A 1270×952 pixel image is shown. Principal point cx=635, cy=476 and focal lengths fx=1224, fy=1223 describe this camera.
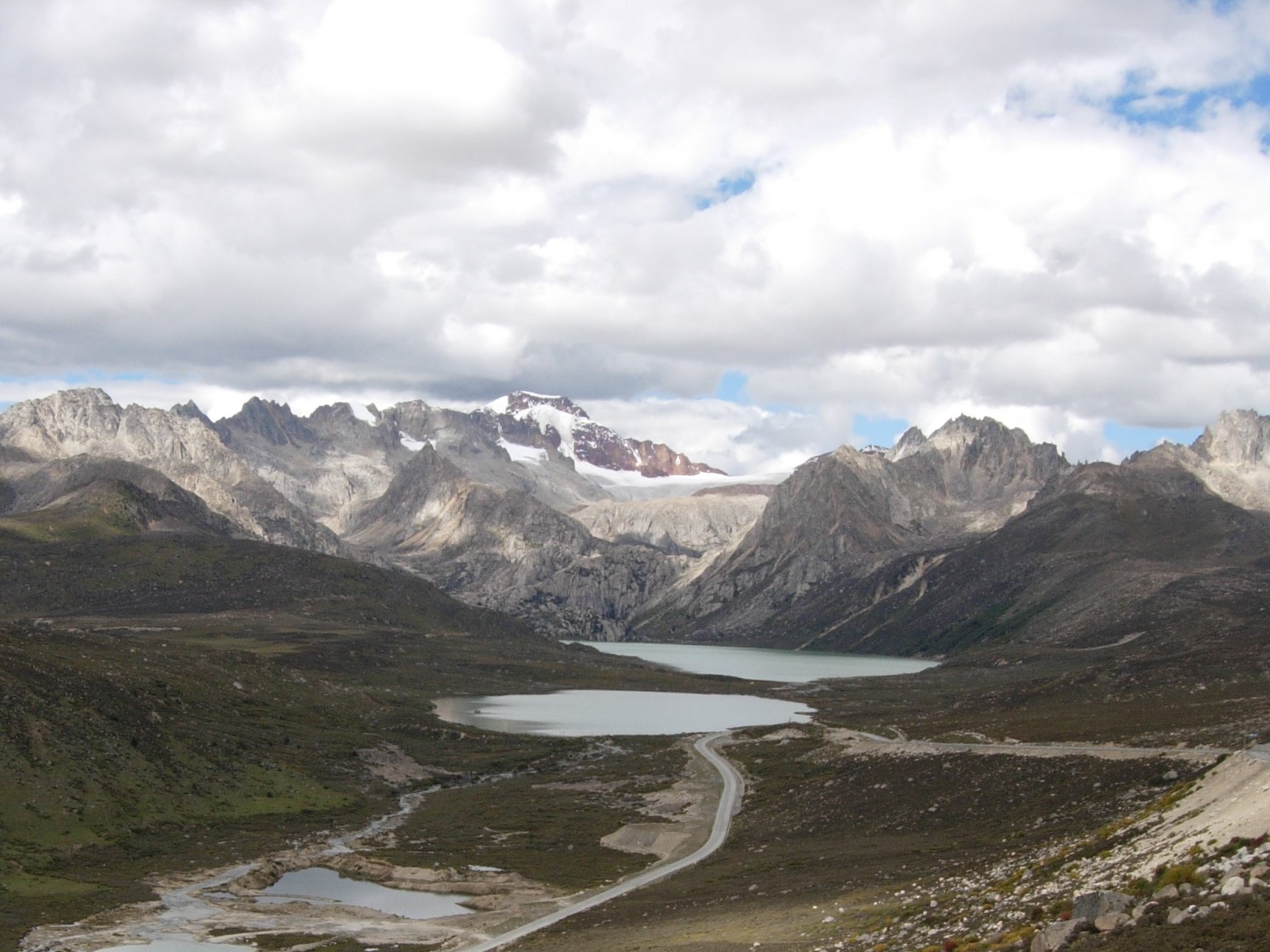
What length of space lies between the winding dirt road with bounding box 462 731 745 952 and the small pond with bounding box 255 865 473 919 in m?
8.47

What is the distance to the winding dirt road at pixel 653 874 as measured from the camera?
74.2 m

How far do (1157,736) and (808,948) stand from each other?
68.6m

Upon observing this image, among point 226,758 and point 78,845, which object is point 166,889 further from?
point 226,758

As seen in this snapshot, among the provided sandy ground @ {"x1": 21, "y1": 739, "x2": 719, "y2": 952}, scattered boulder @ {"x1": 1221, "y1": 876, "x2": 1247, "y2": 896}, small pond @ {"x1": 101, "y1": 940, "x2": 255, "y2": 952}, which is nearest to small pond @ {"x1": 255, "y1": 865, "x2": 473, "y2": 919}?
sandy ground @ {"x1": 21, "y1": 739, "x2": 719, "y2": 952}

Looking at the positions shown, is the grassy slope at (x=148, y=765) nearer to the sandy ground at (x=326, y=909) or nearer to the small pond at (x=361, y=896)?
the sandy ground at (x=326, y=909)

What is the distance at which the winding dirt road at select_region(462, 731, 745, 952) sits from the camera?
7425 centimetres

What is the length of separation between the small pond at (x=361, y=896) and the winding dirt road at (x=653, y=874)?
847 centimetres

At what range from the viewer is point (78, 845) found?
101 metres

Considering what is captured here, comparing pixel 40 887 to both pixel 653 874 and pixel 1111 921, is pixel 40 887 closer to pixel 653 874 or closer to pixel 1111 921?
pixel 653 874

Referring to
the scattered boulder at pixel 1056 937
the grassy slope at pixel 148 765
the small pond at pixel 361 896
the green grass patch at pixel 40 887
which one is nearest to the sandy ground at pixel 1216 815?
the scattered boulder at pixel 1056 937

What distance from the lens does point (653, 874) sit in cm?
9281

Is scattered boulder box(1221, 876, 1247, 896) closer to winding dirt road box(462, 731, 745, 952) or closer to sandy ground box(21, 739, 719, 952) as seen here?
winding dirt road box(462, 731, 745, 952)

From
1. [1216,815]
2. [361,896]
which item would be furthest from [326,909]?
[1216,815]

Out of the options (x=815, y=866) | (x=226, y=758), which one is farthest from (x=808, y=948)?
(x=226, y=758)
